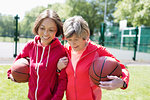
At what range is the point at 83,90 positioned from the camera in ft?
5.98

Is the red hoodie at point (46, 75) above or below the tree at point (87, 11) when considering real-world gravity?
below

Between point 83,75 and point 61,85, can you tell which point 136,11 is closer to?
point 83,75

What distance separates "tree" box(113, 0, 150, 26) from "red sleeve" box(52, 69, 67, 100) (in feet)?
45.9

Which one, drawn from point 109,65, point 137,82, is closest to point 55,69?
point 109,65

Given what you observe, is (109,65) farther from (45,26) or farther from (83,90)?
(45,26)

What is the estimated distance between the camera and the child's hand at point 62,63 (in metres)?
1.76

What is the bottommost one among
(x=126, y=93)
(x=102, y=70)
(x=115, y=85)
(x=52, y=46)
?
(x=126, y=93)

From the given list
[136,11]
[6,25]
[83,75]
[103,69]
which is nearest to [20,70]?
[83,75]

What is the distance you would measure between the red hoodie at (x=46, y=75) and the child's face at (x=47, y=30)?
3.5 inches

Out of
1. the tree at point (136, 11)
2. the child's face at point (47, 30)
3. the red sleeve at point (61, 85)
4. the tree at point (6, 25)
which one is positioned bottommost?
the red sleeve at point (61, 85)

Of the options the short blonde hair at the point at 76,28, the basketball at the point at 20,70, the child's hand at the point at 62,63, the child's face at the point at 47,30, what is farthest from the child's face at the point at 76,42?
the basketball at the point at 20,70

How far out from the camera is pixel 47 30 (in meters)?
1.85

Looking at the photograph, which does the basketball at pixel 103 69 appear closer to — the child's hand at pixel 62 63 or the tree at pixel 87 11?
the child's hand at pixel 62 63

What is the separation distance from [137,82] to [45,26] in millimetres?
4380
